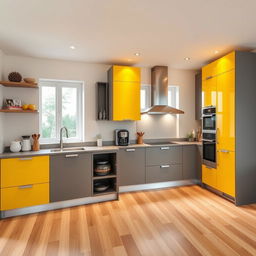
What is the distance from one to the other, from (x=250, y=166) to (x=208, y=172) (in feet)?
2.36

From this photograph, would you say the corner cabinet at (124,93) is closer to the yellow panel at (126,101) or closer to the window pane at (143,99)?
the yellow panel at (126,101)

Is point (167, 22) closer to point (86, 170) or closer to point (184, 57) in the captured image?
point (184, 57)

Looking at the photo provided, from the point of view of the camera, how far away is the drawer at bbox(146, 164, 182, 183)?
11.1ft

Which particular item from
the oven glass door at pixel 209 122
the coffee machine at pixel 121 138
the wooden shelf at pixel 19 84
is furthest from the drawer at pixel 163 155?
the wooden shelf at pixel 19 84

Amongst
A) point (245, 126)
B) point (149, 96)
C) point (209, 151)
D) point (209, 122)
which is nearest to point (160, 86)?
point (149, 96)

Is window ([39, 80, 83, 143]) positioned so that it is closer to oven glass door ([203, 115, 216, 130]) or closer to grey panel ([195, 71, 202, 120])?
oven glass door ([203, 115, 216, 130])

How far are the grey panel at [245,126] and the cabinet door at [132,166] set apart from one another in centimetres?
151

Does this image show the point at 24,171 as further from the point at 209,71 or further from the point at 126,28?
the point at 209,71

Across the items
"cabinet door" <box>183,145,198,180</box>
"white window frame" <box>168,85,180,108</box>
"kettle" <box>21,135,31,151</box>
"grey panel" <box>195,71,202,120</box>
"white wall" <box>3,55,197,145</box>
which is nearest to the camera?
"kettle" <box>21,135,31,151</box>

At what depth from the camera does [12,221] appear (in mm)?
2377

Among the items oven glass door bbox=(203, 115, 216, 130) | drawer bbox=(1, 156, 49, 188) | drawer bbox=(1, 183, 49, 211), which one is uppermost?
oven glass door bbox=(203, 115, 216, 130)

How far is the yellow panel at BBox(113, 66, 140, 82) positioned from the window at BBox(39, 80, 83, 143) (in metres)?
0.73

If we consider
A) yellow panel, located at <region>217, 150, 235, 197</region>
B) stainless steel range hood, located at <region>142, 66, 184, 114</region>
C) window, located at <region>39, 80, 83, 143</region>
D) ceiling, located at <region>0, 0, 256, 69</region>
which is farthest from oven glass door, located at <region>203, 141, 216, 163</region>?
window, located at <region>39, 80, 83, 143</region>

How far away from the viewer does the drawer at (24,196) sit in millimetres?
2449
